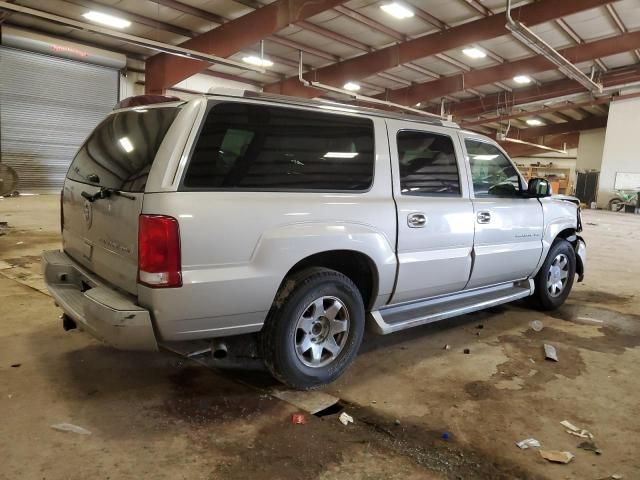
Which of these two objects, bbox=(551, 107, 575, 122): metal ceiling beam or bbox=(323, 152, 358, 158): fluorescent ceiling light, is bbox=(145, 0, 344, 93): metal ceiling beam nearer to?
bbox=(323, 152, 358, 158): fluorescent ceiling light

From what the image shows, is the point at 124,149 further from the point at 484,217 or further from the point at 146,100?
the point at 484,217

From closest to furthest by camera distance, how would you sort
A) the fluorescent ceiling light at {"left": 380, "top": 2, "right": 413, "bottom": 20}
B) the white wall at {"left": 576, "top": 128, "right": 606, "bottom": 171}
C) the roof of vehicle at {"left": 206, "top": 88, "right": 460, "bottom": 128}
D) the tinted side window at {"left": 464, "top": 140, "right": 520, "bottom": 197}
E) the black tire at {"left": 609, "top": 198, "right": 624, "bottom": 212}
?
the roof of vehicle at {"left": 206, "top": 88, "right": 460, "bottom": 128} → the tinted side window at {"left": 464, "top": 140, "right": 520, "bottom": 197} → the fluorescent ceiling light at {"left": 380, "top": 2, "right": 413, "bottom": 20} → the black tire at {"left": 609, "top": 198, "right": 624, "bottom": 212} → the white wall at {"left": 576, "top": 128, "right": 606, "bottom": 171}

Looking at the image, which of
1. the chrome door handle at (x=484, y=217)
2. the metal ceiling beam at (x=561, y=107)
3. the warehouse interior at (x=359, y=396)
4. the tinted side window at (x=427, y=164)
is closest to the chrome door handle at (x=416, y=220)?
the tinted side window at (x=427, y=164)

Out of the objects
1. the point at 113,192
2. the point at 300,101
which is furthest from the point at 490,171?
the point at 113,192

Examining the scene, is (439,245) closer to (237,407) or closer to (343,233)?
(343,233)

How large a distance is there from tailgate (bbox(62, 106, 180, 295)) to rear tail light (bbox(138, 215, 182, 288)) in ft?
0.25

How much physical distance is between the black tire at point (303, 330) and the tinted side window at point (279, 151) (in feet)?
1.88

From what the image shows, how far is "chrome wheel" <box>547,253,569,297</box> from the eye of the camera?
4.95m

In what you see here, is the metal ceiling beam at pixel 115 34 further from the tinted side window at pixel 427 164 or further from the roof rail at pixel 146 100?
the tinted side window at pixel 427 164

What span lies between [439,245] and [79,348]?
2680mm

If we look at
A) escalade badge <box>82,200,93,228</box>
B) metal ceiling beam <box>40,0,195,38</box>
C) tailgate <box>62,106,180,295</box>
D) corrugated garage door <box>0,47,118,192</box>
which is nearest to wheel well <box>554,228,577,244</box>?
tailgate <box>62,106,180,295</box>

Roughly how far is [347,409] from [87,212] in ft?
6.37

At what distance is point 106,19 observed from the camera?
13.0 metres

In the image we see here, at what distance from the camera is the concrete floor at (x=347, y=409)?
7.50 feet
